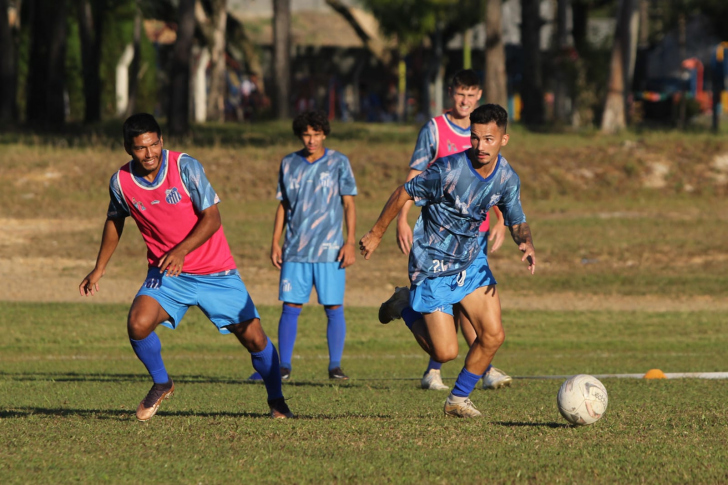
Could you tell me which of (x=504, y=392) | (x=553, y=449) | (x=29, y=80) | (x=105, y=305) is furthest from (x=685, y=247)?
(x=29, y=80)

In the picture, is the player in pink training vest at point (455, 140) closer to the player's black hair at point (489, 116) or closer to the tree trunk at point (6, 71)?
the player's black hair at point (489, 116)

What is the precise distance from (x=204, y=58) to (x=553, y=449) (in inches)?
Answer: 1846

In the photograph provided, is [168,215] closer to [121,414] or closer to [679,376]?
[121,414]

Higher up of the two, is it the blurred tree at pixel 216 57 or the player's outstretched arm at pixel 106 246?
the blurred tree at pixel 216 57

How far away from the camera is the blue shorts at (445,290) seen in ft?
22.5

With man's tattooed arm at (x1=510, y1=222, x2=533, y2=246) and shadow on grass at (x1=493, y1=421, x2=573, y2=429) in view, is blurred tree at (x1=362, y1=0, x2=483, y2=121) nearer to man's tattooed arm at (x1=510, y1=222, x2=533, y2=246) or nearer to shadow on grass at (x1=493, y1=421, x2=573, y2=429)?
man's tattooed arm at (x1=510, y1=222, x2=533, y2=246)

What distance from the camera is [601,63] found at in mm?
40469

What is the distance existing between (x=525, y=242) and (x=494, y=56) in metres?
23.8

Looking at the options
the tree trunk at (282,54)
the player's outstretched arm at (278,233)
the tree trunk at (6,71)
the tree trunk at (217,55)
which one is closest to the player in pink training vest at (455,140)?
the player's outstretched arm at (278,233)

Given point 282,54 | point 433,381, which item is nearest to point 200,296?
point 433,381

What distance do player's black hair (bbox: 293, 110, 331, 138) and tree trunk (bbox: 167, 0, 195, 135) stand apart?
64.8ft

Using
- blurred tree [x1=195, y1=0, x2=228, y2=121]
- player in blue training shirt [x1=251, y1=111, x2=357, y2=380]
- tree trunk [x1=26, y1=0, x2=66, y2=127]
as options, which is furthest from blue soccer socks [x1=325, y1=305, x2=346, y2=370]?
blurred tree [x1=195, y1=0, x2=228, y2=121]

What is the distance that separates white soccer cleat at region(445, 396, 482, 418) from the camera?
673 cm

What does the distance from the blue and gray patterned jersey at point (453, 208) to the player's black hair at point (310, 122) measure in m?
2.50
